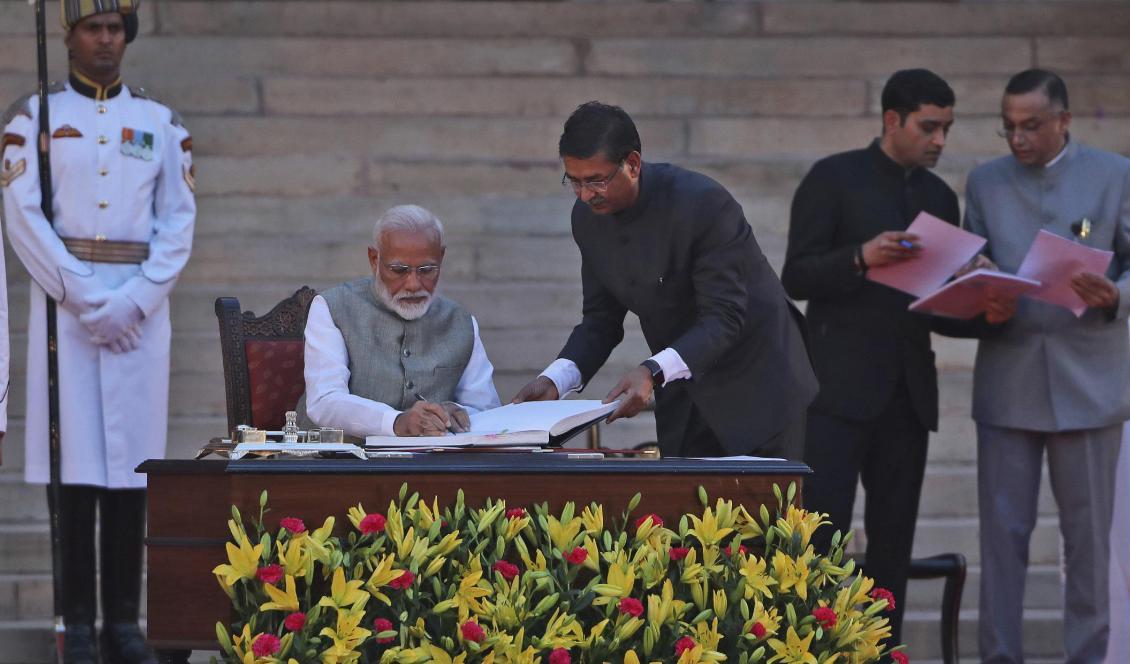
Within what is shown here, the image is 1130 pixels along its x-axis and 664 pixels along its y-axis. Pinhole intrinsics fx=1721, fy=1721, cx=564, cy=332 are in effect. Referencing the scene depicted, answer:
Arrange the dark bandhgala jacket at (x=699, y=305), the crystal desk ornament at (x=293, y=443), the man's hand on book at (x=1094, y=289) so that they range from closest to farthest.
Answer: the crystal desk ornament at (x=293, y=443) < the dark bandhgala jacket at (x=699, y=305) < the man's hand on book at (x=1094, y=289)

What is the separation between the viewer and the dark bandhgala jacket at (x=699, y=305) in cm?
423

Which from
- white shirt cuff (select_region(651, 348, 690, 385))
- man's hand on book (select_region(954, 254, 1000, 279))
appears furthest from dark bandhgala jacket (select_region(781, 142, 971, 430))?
white shirt cuff (select_region(651, 348, 690, 385))

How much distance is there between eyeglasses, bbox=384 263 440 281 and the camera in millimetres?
4302

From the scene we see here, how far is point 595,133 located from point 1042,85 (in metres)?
1.98

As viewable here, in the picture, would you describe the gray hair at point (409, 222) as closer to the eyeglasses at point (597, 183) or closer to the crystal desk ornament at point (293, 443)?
the eyeglasses at point (597, 183)

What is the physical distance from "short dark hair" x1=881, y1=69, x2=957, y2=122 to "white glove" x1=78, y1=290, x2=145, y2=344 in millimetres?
2506

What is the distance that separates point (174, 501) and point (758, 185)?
4353mm

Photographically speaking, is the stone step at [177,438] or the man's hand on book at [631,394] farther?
the stone step at [177,438]

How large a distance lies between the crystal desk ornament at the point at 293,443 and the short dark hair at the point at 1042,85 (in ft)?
8.61

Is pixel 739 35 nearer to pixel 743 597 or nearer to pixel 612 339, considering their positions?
pixel 612 339

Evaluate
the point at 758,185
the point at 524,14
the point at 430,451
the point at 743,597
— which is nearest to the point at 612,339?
the point at 430,451

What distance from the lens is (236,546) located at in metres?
3.37

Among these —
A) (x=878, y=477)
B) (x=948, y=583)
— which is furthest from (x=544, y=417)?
(x=948, y=583)

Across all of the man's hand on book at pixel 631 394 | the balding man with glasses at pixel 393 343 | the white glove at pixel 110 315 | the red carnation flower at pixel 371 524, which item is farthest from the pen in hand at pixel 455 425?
the white glove at pixel 110 315
